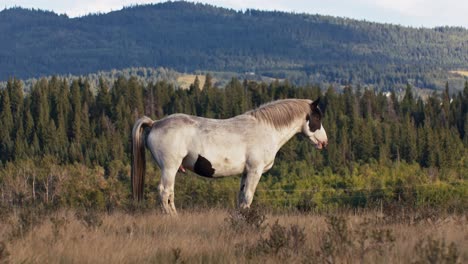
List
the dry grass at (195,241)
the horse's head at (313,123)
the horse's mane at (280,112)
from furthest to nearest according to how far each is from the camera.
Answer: the horse's head at (313,123), the horse's mane at (280,112), the dry grass at (195,241)

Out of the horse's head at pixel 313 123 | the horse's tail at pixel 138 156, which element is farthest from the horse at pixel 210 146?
the horse's head at pixel 313 123

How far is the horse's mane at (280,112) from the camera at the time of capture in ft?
58.5

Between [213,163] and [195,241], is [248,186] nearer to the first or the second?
[213,163]

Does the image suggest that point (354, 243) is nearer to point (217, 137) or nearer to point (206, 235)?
point (206, 235)

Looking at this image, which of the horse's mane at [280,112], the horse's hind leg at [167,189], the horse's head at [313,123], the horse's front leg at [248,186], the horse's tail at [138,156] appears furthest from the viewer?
the horse's head at [313,123]

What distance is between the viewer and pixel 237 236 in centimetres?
1278

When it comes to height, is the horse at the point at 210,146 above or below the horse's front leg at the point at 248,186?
above

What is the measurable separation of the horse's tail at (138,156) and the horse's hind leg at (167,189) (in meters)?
0.88

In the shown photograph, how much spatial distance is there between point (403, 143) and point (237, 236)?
619ft

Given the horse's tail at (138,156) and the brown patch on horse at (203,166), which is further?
the horse's tail at (138,156)

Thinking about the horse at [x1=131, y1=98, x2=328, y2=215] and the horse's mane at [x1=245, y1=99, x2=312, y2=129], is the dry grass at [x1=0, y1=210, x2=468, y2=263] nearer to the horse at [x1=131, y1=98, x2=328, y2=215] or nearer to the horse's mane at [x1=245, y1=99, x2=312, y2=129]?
the horse at [x1=131, y1=98, x2=328, y2=215]

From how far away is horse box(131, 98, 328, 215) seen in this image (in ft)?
55.0

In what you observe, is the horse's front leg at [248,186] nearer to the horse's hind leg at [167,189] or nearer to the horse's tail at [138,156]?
the horse's hind leg at [167,189]

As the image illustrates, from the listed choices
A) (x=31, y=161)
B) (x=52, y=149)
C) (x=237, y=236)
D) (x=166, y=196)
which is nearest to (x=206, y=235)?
(x=237, y=236)
